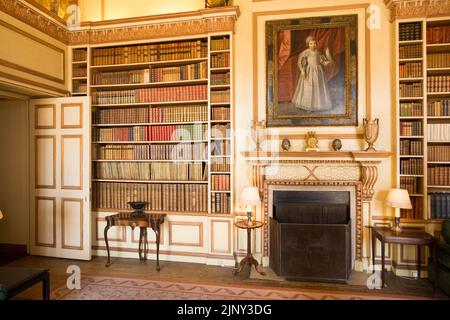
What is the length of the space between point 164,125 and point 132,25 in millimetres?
1437

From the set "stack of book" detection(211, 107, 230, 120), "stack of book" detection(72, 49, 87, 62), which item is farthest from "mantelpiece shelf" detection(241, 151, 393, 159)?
"stack of book" detection(72, 49, 87, 62)

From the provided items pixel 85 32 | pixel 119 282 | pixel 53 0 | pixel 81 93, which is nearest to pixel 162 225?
pixel 119 282

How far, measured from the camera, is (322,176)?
3.38 metres

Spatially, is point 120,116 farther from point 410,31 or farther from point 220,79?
point 410,31

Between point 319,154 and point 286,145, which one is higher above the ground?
point 286,145

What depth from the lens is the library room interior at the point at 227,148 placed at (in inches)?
120


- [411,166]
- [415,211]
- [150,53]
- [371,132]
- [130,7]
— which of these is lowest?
[415,211]

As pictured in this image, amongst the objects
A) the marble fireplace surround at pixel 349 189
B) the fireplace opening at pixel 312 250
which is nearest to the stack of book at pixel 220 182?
the marble fireplace surround at pixel 349 189

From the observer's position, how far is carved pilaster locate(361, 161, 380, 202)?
10.5 ft

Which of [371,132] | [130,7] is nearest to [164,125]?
[130,7]

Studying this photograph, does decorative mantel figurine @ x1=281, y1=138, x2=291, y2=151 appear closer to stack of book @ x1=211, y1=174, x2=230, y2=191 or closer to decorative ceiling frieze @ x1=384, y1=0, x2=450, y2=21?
stack of book @ x1=211, y1=174, x2=230, y2=191

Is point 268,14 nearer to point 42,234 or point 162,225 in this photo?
point 162,225

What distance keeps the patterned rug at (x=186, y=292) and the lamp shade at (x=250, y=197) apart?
0.89 metres

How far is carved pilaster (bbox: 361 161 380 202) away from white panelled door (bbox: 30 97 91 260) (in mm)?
3520
